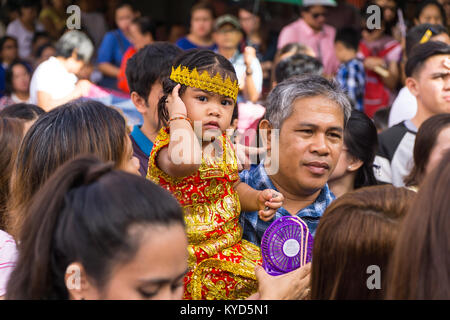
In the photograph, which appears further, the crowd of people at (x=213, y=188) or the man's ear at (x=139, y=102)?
the man's ear at (x=139, y=102)

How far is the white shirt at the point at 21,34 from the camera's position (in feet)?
30.9

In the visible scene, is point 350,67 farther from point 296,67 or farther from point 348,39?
point 296,67

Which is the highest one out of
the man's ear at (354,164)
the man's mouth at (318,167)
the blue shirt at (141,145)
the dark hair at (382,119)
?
the dark hair at (382,119)

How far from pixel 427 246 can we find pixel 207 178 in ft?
3.93

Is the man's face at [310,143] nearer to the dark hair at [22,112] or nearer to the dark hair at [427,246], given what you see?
the dark hair at [427,246]

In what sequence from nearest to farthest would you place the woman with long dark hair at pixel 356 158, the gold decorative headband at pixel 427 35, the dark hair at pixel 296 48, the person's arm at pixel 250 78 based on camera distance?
the woman with long dark hair at pixel 356 158 → the gold decorative headband at pixel 427 35 → the person's arm at pixel 250 78 → the dark hair at pixel 296 48

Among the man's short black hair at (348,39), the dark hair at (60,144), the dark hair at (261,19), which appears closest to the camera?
the dark hair at (60,144)

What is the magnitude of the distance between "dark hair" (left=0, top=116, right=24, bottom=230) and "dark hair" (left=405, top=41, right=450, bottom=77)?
3.01 m

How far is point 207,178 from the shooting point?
2.58 m

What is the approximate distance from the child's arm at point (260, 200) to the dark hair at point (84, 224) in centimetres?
82

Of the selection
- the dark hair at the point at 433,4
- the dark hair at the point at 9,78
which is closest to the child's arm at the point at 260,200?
the dark hair at the point at 433,4

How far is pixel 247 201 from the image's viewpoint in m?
2.72

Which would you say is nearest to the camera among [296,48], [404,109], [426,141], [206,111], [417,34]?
[206,111]

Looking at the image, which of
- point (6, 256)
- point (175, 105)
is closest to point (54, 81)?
point (175, 105)
